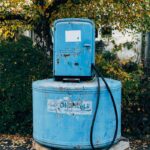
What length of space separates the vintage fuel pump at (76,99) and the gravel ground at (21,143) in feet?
4.97

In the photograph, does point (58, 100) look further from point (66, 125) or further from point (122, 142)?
point (122, 142)

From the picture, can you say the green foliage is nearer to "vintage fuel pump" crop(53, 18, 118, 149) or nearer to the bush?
the bush

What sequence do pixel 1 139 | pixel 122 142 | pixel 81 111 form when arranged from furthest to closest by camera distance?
pixel 1 139, pixel 122 142, pixel 81 111

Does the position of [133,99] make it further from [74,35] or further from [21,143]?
[74,35]

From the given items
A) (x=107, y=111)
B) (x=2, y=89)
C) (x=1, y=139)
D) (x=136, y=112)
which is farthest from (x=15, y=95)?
(x=107, y=111)

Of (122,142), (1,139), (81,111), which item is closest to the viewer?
(81,111)

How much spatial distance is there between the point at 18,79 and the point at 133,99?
7.01 feet

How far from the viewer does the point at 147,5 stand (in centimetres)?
728

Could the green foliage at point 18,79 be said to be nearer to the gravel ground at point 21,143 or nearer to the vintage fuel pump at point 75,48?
the gravel ground at point 21,143

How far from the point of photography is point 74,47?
5.23 meters

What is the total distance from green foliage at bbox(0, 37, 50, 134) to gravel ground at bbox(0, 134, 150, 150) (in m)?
0.24

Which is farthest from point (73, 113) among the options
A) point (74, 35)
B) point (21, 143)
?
point (21, 143)

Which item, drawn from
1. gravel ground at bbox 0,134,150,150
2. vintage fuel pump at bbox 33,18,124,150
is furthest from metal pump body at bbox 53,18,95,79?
gravel ground at bbox 0,134,150,150

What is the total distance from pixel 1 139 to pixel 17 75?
1.20m
